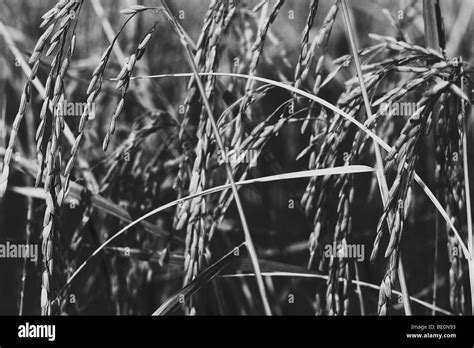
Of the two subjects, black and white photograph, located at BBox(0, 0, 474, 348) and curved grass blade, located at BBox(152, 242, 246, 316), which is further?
curved grass blade, located at BBox(152, 242, 246, 316)

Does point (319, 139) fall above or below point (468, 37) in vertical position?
below

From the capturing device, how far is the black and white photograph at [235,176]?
1.10 m

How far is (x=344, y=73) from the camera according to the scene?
1.98 m

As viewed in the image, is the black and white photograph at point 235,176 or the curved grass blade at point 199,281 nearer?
the black and white photograph at point 235,176

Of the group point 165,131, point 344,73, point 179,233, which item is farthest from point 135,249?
point 344,73

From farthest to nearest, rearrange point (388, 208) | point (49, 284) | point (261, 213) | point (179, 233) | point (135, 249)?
1. point (261, 213)
2. point (179, 233)
3. point (135, 249)
4. point (49, 284)
5. point (388, 208)

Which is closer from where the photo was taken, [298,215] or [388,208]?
[388,208]

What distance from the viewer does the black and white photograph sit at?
3.60 ft

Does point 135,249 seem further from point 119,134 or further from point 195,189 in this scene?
point 119,134

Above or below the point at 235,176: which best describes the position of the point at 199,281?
below

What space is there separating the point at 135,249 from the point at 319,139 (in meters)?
0.49

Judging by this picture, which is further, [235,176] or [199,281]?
[235,176]

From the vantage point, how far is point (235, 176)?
5.15 ft
